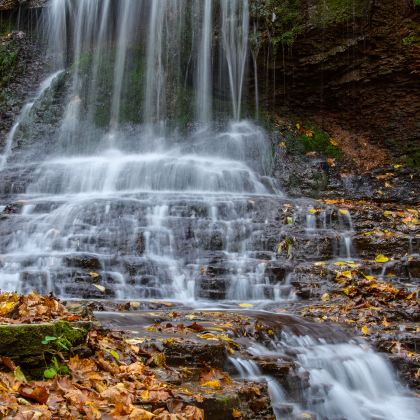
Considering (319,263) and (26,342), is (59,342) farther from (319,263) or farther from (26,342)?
(319,263)

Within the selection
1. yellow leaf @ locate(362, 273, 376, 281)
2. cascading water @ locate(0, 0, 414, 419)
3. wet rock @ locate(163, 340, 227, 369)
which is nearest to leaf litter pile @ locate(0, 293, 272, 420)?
wet rock @ locate(163, 340, 227, 369)

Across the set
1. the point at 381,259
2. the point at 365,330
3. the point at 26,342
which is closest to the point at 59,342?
the point at 26,342

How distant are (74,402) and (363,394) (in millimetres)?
2955

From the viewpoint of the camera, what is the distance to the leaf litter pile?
276 centimetres

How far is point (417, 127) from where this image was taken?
536 inches

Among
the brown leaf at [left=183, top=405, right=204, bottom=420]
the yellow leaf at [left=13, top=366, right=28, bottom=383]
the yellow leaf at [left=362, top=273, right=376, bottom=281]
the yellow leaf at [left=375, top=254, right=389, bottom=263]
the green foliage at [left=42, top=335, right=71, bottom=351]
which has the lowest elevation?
the brown leaf at [left=183, top=405, right=204, bottom=420]

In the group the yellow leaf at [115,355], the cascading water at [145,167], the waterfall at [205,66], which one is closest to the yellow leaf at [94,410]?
the yellow leaf at [115,355]

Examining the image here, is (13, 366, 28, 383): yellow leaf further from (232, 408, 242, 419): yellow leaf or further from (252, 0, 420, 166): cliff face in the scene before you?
(252, 0, 420, 166): cliff face

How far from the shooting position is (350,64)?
1396cm

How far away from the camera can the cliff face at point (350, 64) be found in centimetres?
1340

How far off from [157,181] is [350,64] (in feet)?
20.6

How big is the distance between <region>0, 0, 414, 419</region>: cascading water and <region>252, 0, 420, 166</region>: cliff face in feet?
3.73

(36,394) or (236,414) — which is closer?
(36,394)

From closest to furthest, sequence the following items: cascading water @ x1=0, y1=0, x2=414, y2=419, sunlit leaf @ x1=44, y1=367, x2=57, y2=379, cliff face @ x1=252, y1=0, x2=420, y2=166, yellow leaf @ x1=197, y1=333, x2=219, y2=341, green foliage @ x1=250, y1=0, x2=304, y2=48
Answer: sunlit leaf @ x1=44, y1=367, x2=57, y2=379 < yellow leaf @ x1=197, y1=333, x2=219, y2=341 < cascading water @ x1=0, y1=0, x2=414, y2=419 < cliff face @ x1=252, y1=0, x2=420, y2=166 < green foliage @ x1=250, y1=0, x2=304, y2=48
